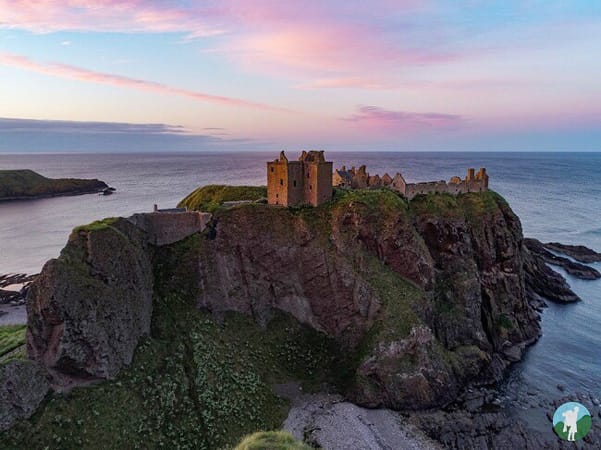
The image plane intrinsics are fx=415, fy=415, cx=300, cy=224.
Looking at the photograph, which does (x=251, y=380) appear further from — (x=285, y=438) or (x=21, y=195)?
(x=21, y=195)

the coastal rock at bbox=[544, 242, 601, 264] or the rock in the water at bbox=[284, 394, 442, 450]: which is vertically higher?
the coastal rock at bbox=[544, 242, 601, 264]

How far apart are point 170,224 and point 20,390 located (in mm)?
22417

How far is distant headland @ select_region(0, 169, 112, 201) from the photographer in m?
155

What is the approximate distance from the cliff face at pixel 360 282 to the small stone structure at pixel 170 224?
1.08 metres

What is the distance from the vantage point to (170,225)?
4847cm

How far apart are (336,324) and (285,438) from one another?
30085 millimetres

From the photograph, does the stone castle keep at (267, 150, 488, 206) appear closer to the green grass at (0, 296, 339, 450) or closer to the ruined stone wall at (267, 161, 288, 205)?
the ruined stone wall at (267, 161, 288, 205)

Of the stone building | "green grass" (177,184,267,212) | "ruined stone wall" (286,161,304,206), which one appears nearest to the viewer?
the stone building

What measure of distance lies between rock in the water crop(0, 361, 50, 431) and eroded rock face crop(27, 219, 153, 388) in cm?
101

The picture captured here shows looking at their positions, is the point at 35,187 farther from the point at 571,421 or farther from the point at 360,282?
the point at 571,421

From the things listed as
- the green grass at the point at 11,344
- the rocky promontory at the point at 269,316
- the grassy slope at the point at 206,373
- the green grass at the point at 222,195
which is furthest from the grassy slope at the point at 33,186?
the grassy slope at the point at 206,373

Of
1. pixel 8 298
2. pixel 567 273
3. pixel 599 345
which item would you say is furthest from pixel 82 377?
pixel 567 273

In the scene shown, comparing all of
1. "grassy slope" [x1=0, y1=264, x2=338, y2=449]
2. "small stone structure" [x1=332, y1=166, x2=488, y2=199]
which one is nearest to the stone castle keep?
"small stone structure" [x1=332, y1=166, x2=488, y2=199]

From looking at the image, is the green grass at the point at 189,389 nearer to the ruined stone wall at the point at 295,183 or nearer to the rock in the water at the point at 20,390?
the rock in the water at the point at 20,390
